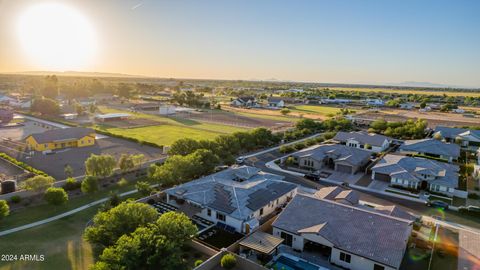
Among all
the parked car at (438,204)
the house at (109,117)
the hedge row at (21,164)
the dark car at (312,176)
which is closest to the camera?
the parked car at (438,204)

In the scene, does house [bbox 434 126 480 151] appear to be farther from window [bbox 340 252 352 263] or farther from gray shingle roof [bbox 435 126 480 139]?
window [bbox 340 252 352 263]

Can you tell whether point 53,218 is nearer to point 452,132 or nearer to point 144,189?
point 144,189

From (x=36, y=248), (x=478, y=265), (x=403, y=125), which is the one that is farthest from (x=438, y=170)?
(x=36, y=248)

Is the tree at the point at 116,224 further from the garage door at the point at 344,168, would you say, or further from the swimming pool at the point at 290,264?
the garage door at the point at 344,168

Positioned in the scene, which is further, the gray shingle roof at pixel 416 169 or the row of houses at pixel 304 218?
the gray shingle roof at pixel 416 169

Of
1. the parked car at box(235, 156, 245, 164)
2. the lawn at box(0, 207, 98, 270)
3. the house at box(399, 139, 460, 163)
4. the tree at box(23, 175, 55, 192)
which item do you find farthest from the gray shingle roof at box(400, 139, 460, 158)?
the tree at box(23, 175, 55, 192)

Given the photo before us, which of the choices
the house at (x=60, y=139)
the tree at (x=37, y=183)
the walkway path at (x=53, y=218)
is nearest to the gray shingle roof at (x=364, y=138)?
the walkway path at (x=53, y=218)

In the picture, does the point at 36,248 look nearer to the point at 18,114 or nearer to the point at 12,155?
the point at 12,155
